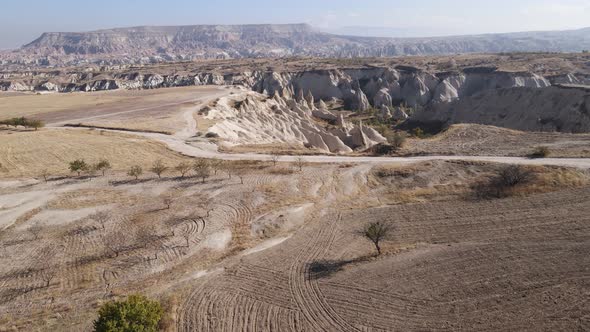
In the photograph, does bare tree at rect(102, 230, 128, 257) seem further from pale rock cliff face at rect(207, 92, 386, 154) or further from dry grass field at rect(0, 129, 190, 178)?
pale rock cliff face at rect(207, 92, 386, 154)

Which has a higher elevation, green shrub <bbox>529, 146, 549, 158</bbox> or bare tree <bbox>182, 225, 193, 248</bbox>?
green shrub <bbox>529, 146, 549, 158</bbox>

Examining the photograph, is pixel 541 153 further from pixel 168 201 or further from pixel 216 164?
pixel 168 201

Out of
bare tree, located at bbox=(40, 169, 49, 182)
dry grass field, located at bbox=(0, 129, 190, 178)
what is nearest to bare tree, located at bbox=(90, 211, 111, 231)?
bare tree, located at bbox=(40, 169, 49, 182)

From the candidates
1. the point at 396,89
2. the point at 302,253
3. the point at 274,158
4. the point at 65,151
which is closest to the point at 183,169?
the point at 274,158

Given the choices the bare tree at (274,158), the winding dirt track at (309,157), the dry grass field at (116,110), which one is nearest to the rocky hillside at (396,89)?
the winding dirt track at (309,157)

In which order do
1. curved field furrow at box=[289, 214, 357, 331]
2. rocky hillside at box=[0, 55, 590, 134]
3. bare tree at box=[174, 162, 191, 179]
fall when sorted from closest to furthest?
curved field furrow at box=[289, 214, 357, 331] → bare tree at box=[174, 162, 191, 179] → rocky hillside at box=[0, 55, 590, 134]

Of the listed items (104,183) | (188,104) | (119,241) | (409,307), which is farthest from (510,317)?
(188,104)

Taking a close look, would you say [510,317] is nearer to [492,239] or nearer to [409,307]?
[409,307]
